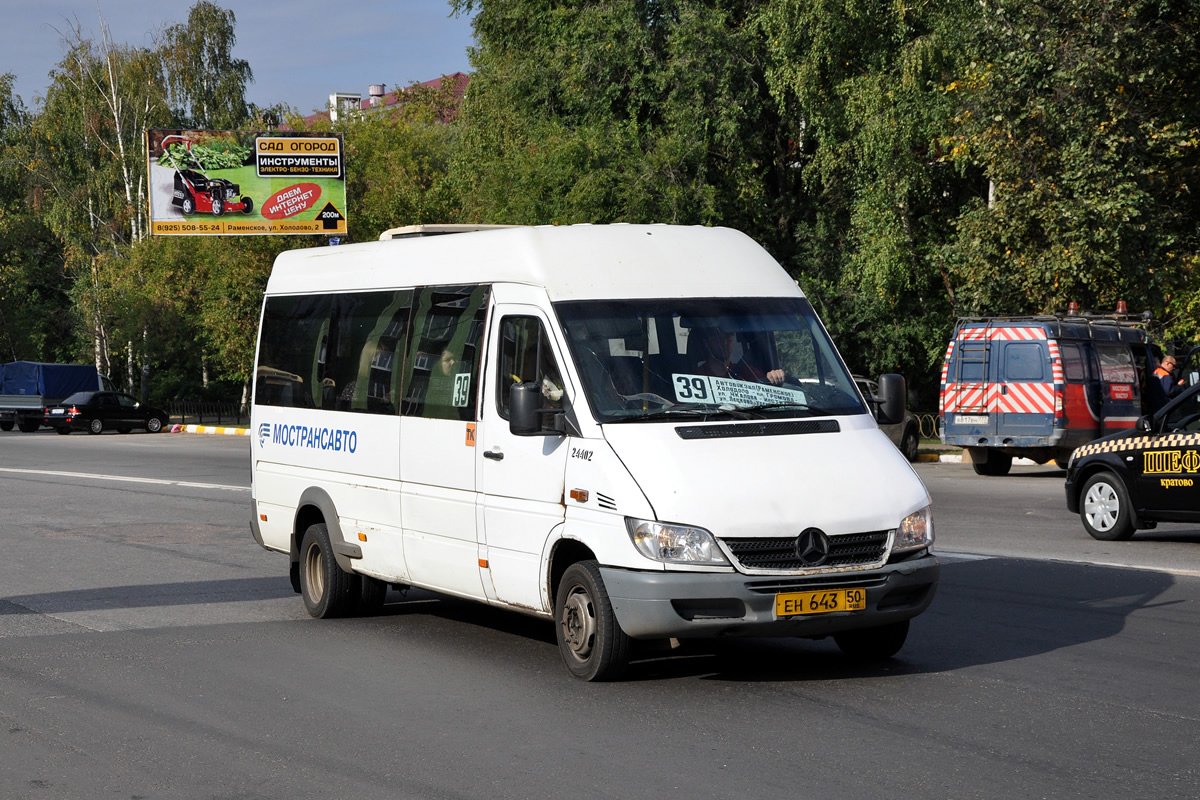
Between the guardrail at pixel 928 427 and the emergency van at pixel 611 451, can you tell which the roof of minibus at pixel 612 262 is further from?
the guardrail at pixel 928 427

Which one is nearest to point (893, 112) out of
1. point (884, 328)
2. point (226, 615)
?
point (884, 328)

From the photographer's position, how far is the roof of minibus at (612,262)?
8.14m

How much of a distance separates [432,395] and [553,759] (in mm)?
3348

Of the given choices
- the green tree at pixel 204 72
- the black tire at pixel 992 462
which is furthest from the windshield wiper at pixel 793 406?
the green tree at pixel 204 72

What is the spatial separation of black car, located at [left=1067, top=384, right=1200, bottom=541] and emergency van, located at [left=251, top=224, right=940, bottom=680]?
18.2 feet

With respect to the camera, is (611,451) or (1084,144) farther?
(1084,144)

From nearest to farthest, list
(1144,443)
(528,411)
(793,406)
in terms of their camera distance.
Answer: (528,411)
(793,406)
(1144,443)

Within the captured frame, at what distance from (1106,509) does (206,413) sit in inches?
1816

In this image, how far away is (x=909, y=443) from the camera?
1093 inches

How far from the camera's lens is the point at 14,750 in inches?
249

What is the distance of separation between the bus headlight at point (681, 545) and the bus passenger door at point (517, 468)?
2.38ft

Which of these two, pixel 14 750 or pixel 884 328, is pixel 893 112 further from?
pixel 14 750

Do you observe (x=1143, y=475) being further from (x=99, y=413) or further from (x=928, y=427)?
(x=99, y=413)

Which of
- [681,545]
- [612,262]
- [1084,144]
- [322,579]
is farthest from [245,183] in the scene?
[681,545]
